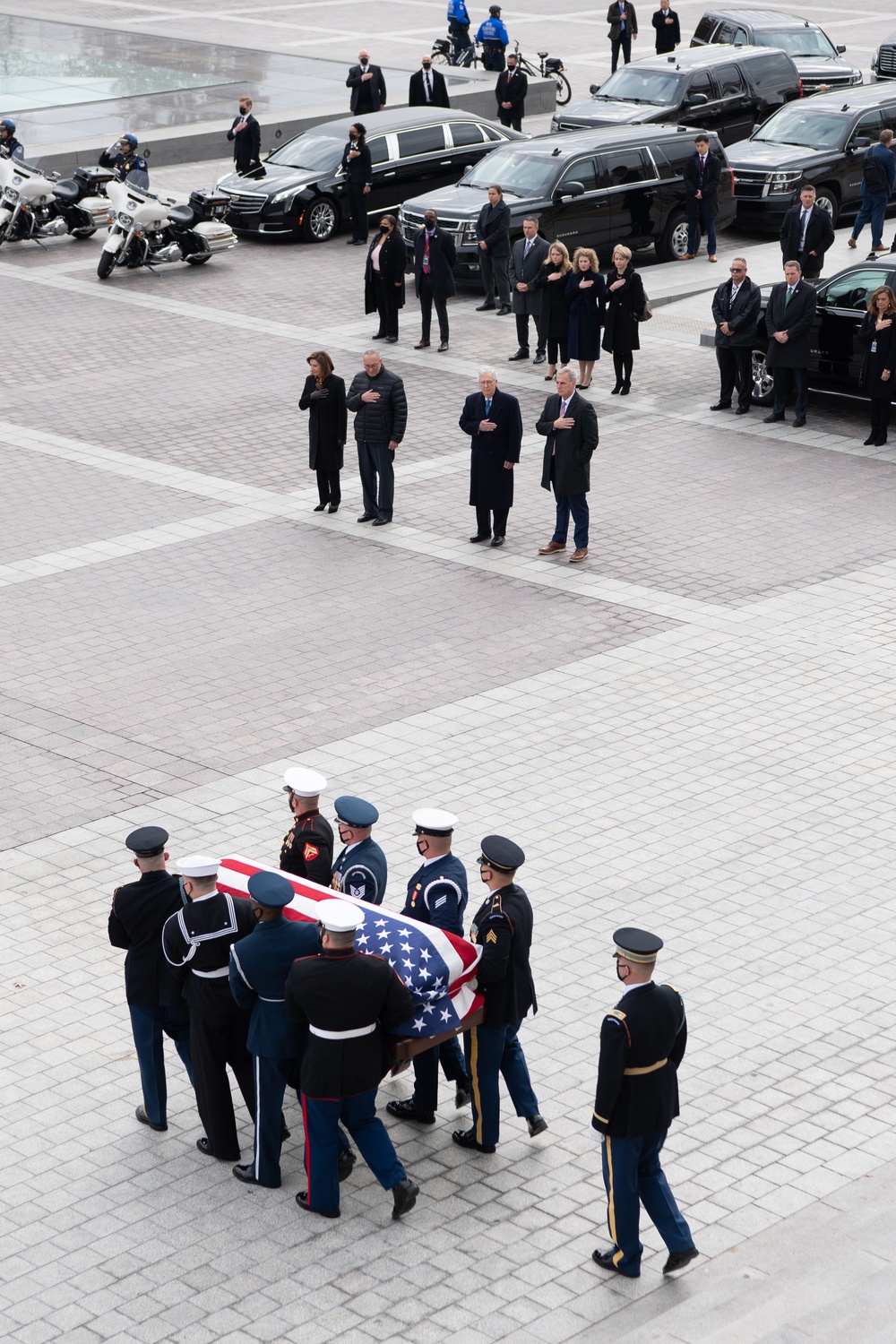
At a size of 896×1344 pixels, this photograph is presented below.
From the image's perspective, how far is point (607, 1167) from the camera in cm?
680

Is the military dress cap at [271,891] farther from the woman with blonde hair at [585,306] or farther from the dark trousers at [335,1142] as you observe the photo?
the woman with blonde hair at [585,306]

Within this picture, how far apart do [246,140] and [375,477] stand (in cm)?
1404

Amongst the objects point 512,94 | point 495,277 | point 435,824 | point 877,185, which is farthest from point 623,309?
point 512,94

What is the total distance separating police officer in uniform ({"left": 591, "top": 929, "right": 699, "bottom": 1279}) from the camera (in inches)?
263

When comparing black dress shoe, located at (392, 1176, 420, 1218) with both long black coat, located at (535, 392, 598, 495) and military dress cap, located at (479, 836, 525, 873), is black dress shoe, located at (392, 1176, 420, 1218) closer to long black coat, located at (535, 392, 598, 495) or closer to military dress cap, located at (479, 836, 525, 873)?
military dress cap, located at (479, 836, 525, 873)

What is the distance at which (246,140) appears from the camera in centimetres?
2820

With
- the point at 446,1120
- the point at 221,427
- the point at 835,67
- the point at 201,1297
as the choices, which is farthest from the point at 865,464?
the point at 835,67

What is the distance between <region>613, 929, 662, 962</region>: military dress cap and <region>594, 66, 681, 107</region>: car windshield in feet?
79.1

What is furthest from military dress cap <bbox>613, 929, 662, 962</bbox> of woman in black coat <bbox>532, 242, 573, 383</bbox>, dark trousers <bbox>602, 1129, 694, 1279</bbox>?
woman in black coat <bbox>532, 242, 573, 383</bbox>

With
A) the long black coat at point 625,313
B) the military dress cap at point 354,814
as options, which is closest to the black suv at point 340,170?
the long black coat at point 625,313

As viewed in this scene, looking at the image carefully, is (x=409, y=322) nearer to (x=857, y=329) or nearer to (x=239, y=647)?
(x=857, y=329)

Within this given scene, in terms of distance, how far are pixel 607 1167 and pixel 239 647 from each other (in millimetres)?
7017

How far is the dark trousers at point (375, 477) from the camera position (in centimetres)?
1558

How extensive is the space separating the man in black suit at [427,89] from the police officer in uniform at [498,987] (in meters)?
26.1
